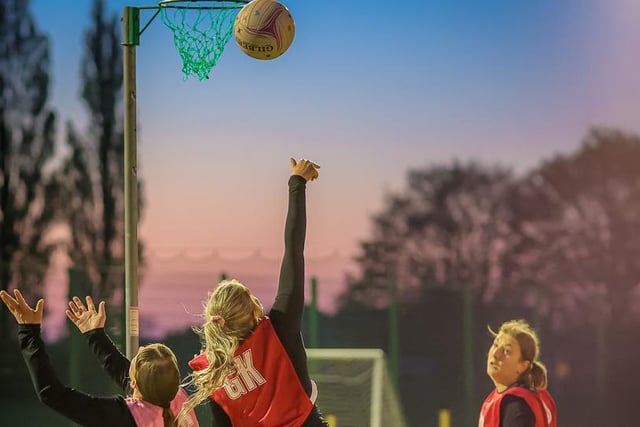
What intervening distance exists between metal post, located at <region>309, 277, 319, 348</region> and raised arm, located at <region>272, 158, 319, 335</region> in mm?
7666

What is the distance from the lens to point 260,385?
4.34 m

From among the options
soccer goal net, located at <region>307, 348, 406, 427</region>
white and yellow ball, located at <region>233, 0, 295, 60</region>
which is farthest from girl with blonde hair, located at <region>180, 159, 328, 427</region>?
soccer goal net, located at <region>307, 348, 406, 427</region>

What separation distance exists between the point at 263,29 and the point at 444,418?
28.7ft

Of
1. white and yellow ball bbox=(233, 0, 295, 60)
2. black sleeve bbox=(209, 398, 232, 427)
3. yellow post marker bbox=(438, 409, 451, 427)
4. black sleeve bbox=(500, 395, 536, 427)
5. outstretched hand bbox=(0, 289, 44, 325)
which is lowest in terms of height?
yellow post marker bbox=(438, 409, 451, 427)

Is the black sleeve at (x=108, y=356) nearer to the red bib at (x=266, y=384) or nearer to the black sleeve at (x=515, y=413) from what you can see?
the red bib at (x=266, y=384)

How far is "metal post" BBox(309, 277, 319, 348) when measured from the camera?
39.6 feet

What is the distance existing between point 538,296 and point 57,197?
10826 millimetres

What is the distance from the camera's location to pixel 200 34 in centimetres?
718

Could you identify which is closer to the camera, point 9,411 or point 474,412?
point 9,411

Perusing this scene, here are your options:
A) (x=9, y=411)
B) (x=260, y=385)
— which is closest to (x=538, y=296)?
(x=9, y=411)

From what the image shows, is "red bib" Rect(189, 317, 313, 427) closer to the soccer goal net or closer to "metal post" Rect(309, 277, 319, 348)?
the soccer goal net

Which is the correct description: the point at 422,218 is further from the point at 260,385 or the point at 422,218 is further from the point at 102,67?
the point at 260,385

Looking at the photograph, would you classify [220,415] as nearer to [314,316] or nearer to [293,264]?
[293,264]

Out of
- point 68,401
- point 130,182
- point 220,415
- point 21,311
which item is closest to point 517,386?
point 220,415
